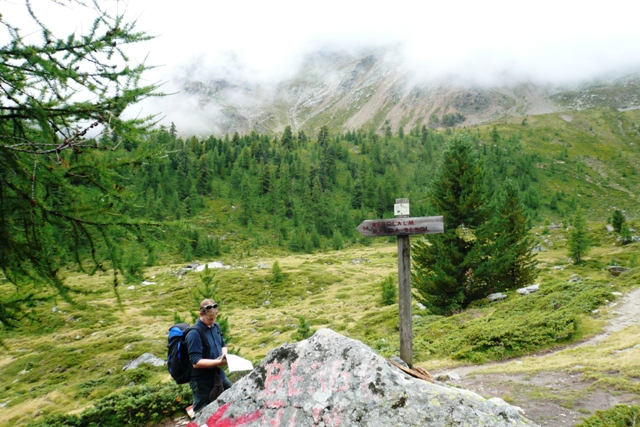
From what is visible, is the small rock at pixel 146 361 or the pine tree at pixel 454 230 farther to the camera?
the small rock at pixel 146 361

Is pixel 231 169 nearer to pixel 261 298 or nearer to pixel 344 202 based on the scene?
pixel 344 202

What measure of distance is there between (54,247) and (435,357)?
516 inches

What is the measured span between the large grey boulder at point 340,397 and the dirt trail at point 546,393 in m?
3.08

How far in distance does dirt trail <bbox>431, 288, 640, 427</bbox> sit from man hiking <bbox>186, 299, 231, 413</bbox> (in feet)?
20.2

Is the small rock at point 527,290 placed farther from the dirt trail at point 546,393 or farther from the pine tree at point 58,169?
the pine tree at point 58,169

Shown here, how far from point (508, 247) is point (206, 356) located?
65.4ft

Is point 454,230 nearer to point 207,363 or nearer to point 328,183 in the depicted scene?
point 207,363

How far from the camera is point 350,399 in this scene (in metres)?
4.61

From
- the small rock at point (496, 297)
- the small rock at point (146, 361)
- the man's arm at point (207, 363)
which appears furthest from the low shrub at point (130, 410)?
the small rock at point (496, 297)

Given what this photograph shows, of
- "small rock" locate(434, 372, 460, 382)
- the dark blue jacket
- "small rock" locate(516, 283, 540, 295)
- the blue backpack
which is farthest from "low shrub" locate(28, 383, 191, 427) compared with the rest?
"small rock" locate(516, 283, 540, 295)

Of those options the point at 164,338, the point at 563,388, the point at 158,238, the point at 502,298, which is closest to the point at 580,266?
the point at 502,298

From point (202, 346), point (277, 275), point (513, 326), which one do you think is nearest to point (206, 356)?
point (202, 346)

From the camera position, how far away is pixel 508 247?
20391mm

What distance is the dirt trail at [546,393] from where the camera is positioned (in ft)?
22.4
